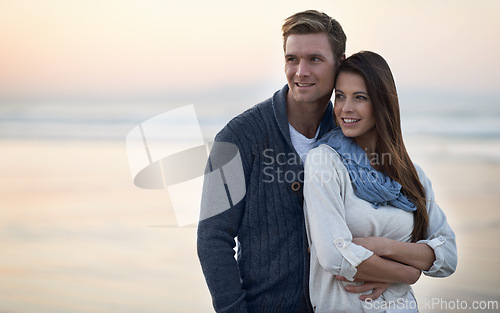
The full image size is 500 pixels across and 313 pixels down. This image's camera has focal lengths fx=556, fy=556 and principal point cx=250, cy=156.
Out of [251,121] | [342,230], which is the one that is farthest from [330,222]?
[251,121]

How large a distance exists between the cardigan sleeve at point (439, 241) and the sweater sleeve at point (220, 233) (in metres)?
0.69

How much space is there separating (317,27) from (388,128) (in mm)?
475

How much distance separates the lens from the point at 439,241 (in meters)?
2.03

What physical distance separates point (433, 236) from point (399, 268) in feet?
0.73

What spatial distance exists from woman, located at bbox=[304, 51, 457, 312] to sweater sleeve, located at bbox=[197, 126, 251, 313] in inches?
11.1

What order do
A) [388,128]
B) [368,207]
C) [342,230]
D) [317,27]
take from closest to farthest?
[342,230] < [368,207] < [388,128] < [317,27]

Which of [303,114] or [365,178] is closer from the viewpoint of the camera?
[365,178]

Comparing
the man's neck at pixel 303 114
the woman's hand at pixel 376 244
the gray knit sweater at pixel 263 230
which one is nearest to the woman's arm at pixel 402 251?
the woman's hand at pixel 376 244

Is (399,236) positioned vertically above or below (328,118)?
below

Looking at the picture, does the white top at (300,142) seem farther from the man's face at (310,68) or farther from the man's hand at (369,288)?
the man's hand at (369,288)

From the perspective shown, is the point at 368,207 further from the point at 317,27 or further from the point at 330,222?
the point at 317,27

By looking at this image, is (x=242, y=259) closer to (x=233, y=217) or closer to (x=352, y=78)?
(x=233, y=217)

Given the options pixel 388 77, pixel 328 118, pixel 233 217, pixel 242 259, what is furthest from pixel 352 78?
pixel 242 259

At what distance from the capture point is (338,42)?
7.19 ft
